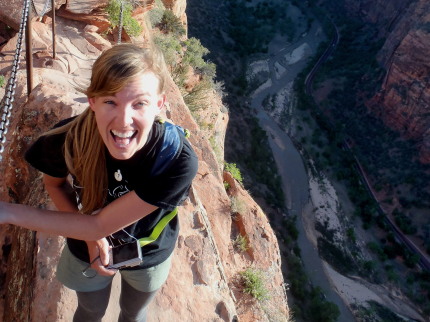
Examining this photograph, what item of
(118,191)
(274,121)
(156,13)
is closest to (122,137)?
(118,191)

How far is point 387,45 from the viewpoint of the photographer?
34562mm

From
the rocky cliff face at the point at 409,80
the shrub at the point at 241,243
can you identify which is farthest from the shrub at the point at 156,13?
the rocky cliff face at the point at 409,80

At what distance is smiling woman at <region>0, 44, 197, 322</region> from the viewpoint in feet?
5.57

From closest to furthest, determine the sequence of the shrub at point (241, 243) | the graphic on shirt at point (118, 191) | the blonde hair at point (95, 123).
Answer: the blonde hair at point (95, 123) < the graphic on shirt at point (118, 191) < the shrub at point (241, 243)

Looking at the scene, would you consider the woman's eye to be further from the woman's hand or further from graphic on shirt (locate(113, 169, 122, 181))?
the woman's hand

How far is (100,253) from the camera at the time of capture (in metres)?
2.08

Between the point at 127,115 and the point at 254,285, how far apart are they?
16.4 ft

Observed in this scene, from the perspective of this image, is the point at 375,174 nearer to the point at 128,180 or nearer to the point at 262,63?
the point at 262,63

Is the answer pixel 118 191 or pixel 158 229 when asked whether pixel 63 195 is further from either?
pixel 158 229

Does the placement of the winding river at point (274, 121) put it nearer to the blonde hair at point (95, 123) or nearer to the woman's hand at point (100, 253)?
the woman's hand at point (100, 253)

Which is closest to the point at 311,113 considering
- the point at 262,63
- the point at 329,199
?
the point at 262,63

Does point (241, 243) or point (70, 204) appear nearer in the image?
point (70, 204)

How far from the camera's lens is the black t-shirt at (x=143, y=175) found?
179 centimetres

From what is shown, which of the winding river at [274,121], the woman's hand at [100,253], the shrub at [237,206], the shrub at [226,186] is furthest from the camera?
the winding river at [274,121]
